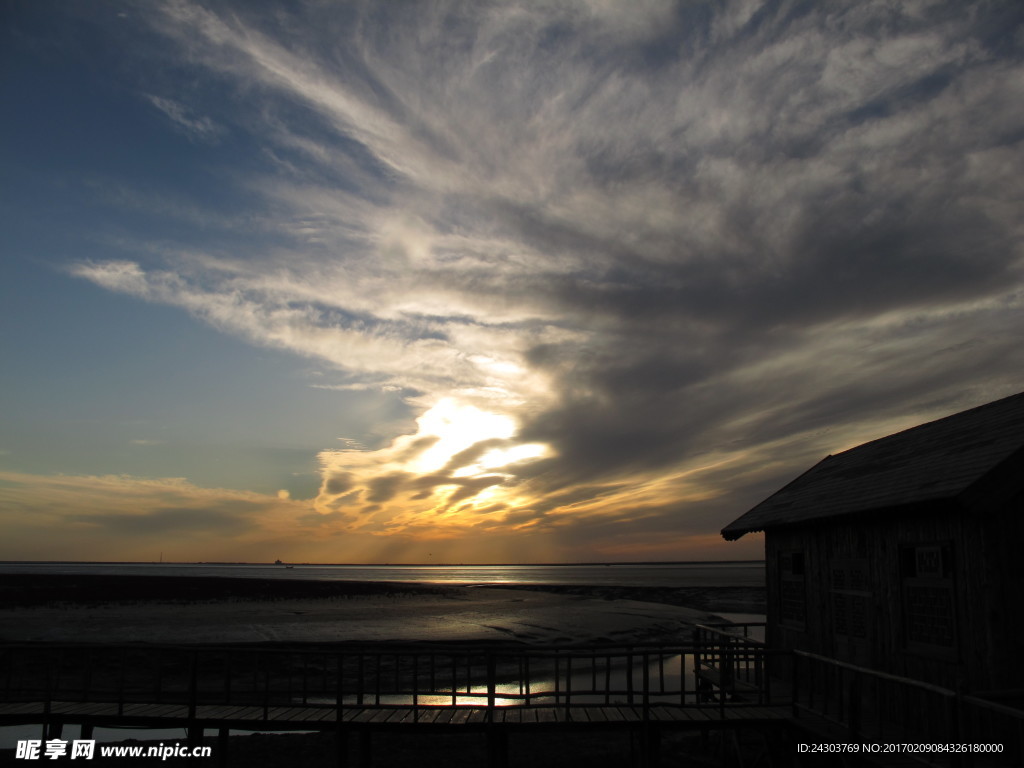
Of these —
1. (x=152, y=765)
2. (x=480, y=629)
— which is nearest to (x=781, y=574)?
(x=152, y=765)

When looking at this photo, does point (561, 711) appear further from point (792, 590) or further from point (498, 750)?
point (792, 590)

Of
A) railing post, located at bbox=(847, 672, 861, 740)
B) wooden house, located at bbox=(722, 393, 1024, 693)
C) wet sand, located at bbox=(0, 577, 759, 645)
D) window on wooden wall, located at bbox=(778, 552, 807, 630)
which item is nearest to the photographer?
wooden house, located at bbox=(722, 393, 1024, 693)

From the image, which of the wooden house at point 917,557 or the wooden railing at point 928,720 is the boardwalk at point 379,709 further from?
the wooden house at point 917,557

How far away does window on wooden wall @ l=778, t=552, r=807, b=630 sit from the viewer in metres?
15.7

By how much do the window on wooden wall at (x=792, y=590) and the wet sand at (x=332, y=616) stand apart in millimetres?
25488

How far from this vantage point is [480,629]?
4591 cm

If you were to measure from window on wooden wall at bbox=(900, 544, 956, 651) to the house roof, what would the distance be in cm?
97

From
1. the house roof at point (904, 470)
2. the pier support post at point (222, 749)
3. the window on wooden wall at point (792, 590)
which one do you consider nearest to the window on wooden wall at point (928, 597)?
the house roof at point (904, 470)

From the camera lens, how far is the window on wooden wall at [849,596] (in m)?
13.1

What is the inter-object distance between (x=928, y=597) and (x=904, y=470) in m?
2.67

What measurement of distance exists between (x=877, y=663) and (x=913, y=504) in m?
3.47

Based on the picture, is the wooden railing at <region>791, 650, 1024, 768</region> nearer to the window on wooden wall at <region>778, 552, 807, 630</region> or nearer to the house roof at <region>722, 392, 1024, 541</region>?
the window on wooden wall at <region>778, 552, 807, 630</region>

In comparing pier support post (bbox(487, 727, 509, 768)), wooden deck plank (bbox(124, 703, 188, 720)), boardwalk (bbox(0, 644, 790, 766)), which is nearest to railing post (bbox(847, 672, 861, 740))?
boardwalk (bbox(0, 644, 790, 766))

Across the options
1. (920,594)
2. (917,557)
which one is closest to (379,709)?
(920,594)
